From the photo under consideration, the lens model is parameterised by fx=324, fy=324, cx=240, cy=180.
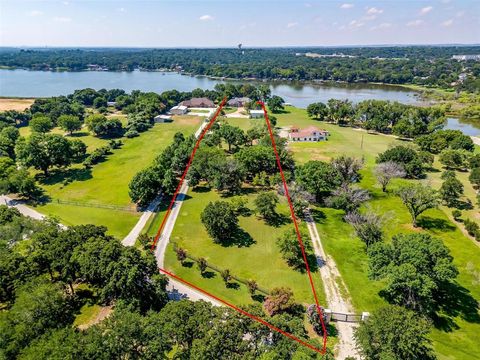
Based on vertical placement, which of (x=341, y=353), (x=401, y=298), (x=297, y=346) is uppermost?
(x=297, y=346)

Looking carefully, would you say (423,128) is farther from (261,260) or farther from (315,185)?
(261,260)

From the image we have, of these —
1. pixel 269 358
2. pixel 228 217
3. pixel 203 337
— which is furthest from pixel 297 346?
pixel 228 217

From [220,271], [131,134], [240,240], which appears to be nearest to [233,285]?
[220,271]

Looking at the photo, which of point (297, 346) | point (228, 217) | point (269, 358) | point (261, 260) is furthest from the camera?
point (228, 217)

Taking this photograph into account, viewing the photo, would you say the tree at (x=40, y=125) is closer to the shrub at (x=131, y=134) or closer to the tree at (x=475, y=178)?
the shrub at (x=131, y=134)

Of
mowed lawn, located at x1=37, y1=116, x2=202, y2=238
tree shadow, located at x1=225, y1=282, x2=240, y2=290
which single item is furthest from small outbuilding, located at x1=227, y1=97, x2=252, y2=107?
tree shadow, located at x1=225, y1=282, x2=240, y2=290

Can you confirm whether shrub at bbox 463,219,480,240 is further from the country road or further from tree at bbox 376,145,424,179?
the country road
